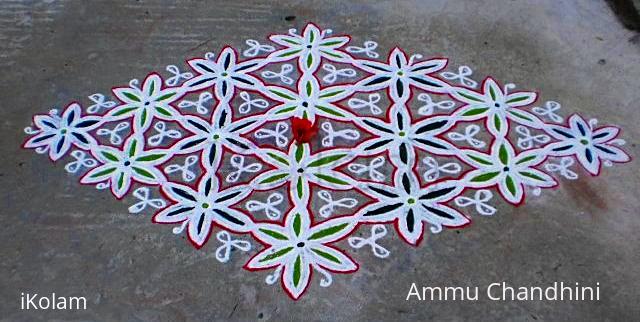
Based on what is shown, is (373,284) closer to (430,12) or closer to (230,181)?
(230,181)

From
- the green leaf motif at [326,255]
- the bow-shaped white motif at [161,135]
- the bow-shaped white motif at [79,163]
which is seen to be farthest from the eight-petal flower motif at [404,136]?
the bow-shaped white motif at [79,163]

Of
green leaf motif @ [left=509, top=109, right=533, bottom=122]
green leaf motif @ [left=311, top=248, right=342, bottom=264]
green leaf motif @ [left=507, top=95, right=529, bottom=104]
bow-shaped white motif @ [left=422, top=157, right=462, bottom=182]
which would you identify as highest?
green leaf motif @ [left=507, top=95, right=529, bottom=104]

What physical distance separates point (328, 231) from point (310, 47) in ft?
3.17

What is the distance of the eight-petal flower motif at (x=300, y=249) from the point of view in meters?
1.93

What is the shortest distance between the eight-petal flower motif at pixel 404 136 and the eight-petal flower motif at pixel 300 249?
13.3 inches

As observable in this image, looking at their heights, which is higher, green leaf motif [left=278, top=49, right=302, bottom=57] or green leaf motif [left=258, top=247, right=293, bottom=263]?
green leaf motif [left=278, top=49, right=302, bottom=57]

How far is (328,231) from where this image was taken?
2043mm

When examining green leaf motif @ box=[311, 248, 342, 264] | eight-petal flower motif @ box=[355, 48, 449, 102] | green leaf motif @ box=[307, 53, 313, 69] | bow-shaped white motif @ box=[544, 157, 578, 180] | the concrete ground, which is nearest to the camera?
the concrete ground

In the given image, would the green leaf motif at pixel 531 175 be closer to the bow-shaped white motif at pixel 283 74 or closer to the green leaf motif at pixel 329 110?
the green leaf motif at pixel 329 110

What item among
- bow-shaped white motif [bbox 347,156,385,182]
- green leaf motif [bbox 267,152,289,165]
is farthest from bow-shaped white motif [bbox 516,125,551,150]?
green leaf motif [bbox 267,152,289,165]

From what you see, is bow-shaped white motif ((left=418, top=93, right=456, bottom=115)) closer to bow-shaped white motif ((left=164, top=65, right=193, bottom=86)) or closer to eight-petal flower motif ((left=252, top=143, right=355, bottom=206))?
eight-petal flower motif ((left=252, top=143, right=355, bottom=206))

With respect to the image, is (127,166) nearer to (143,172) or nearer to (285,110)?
(143,172)

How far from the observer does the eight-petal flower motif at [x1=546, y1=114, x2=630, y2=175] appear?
2.21 metres

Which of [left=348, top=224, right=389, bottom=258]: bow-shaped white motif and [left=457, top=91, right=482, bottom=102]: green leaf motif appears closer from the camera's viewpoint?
[left=348, top=224, right=389, bottom=258]: bow-shaped white motif
